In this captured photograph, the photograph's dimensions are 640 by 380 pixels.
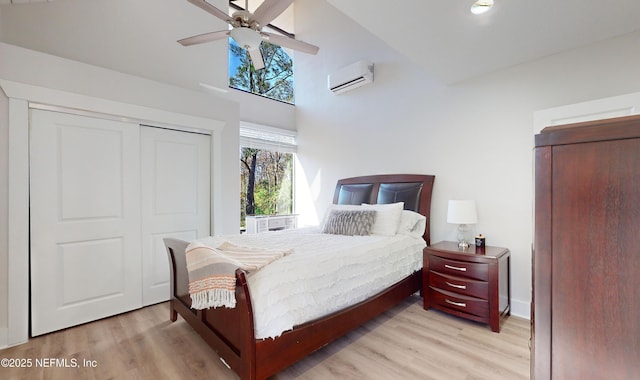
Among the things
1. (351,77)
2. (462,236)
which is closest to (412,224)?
(462,236)

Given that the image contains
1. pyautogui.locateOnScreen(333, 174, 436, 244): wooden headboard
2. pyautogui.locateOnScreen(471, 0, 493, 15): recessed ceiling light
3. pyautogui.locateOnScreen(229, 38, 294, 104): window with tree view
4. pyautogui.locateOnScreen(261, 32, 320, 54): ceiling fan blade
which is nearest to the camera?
pyautogui.locateOnScreen(471, 0, 493, 15): recessed ceiling light

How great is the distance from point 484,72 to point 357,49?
199 centimetres

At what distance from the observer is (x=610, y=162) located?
1.91 ft

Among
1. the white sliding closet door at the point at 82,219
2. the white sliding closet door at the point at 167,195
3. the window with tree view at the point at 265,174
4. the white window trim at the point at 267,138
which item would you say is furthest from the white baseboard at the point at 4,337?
the white window trim at the point at 267,138

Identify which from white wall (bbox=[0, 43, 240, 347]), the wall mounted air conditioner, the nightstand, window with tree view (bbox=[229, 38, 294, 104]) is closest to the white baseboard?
white wall (bbox=[0, 43, 240, 347])

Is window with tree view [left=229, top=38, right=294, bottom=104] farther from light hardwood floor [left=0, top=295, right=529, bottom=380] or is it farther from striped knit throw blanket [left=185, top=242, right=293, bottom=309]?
light hardwood floor [left=0, top=295, right=529, bottom=380]

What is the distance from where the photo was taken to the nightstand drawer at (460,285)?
252 cm

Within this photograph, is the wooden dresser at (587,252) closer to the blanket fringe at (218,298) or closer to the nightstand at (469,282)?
the blanket fringe at (218,298)

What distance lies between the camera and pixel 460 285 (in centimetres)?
265

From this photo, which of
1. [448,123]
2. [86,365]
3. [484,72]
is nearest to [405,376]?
[86,365]

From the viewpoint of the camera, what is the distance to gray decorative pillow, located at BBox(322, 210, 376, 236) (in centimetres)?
310

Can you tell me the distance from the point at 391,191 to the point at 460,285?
54.5 inches

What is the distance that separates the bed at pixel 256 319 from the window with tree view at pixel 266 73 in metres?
3.03

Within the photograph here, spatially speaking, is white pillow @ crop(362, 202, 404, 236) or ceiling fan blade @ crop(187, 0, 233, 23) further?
white pillow @ crop(362, 202, 404, 236)
